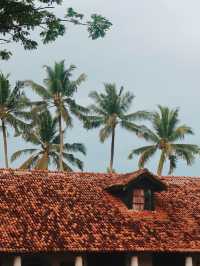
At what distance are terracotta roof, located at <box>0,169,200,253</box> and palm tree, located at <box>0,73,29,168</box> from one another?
16.7 m

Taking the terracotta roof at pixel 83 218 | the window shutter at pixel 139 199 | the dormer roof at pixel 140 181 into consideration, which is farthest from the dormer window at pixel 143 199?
the terracotta roof at pixel 83 218

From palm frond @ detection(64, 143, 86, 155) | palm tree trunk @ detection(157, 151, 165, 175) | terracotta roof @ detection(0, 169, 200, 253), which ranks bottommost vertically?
terracotta roof @ detection(0, 169, 200, 253)

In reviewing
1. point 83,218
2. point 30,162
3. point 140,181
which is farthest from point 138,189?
point 30,162

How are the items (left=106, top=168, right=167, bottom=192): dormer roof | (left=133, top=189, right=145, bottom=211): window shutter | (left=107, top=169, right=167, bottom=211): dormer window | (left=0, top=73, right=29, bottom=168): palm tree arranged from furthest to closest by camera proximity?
(left=0, top=73, right=29, bottom=168): palm tree < (left=133, top=189, right=145, bottom=211): window shutter < (left=107, top=169, right=167, bottom=211): dormer window < (left=106, top=168, right=167, bottom=192): dormer roof

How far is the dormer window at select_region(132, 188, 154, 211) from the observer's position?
97.0ft

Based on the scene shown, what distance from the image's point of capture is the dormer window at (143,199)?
29.6m

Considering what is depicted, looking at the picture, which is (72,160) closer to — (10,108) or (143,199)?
(10,108)

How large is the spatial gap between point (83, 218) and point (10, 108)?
21535mm

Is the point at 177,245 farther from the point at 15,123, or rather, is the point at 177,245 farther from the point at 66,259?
the point at 15,123

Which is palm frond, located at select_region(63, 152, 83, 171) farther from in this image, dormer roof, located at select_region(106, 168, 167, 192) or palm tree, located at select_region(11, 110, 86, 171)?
dormer roof, located at select_region(106, 168, 167, 192)

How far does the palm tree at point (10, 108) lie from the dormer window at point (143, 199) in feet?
60.3

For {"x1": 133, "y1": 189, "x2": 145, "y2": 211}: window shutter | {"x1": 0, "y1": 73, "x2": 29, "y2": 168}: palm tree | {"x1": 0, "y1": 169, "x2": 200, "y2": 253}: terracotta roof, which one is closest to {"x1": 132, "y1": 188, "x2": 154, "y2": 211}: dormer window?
{"x1": 133, "y1": 189, "x2": 145, "y2": 211}: window shutter

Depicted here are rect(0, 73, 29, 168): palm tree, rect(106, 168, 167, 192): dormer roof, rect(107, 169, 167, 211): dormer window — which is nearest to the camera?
rect(106, 168, 167, 192): dormer roof

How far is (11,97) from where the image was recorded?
4638 cm
